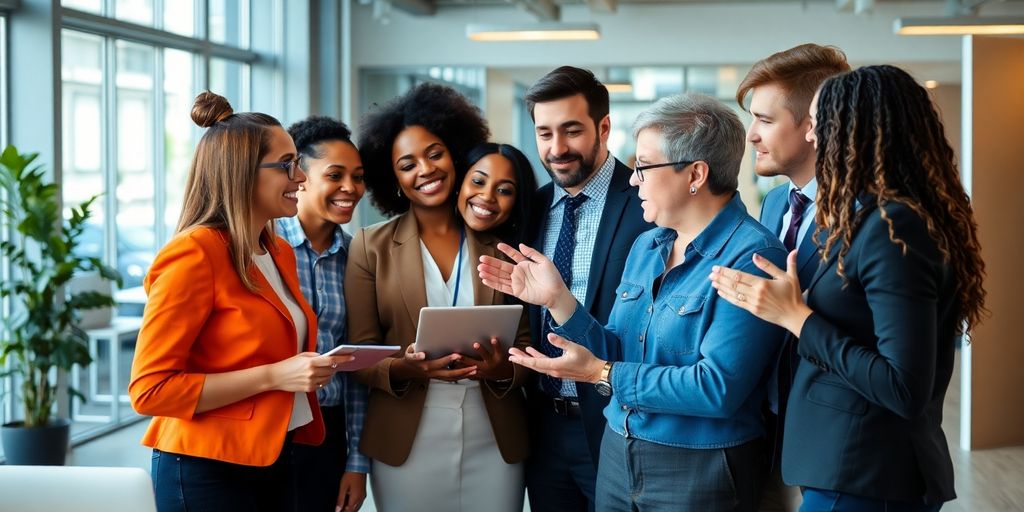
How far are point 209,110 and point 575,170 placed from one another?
104 centimetres

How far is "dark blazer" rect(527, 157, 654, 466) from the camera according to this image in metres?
2.64

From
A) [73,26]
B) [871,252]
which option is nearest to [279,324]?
[871,252]

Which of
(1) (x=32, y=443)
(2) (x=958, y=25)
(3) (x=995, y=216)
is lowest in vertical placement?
(1) (x=32, y=443)

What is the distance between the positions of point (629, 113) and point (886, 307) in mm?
10832

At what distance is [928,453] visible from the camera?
1.82 m

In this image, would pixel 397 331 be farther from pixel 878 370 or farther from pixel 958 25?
pixel 958 25

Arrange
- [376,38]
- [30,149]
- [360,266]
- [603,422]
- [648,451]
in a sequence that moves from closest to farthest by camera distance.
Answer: [648,451]
[603,422]
[360,266]
[30,149]
[376,38]

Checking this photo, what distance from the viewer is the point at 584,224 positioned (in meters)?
2.85

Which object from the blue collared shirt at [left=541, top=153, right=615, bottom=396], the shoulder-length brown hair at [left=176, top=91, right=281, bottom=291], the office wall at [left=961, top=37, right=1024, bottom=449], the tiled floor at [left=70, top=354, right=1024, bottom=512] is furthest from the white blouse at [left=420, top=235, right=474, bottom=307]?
the office wall at [left=961, top=37, right=1024, bottom=449]

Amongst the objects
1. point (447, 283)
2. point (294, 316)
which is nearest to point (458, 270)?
point (447, 283)

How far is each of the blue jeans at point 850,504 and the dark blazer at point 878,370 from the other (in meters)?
Answer: 0.02

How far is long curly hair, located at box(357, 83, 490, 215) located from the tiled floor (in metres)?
2.47

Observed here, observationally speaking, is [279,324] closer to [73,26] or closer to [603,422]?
[603,422]

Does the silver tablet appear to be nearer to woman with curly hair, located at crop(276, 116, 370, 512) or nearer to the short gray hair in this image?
woman with curly hair, located at crop(276, 116, 370, 512)
